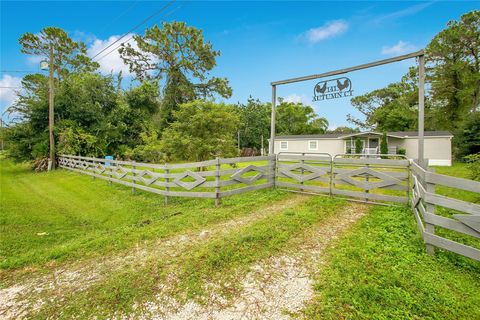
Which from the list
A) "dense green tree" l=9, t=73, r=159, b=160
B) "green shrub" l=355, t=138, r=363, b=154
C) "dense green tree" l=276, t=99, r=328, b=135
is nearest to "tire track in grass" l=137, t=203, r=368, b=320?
"dense green tree" l=9, t=73, r=159, b=160

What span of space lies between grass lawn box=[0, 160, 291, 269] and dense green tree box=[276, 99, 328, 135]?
98.7 feet

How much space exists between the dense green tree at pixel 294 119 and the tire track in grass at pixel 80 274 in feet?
106

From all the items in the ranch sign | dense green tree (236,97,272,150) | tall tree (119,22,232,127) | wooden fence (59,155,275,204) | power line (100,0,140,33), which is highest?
tall tree (119,22,232,127)

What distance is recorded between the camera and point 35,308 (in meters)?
2.09

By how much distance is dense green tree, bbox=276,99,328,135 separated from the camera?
35375 mm

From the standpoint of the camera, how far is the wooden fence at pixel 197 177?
5328 mm

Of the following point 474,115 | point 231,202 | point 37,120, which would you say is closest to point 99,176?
point 231,202

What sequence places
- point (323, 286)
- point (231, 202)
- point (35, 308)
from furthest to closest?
point (231, 202) < point (323, 286) < point (35, 308)

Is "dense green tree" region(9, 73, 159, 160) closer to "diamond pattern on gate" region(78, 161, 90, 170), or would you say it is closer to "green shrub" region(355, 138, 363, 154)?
"diamond pattern on gate" region(78, 161, 90, 170)

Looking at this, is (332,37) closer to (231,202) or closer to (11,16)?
(231,202)

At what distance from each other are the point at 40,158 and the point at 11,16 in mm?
7566

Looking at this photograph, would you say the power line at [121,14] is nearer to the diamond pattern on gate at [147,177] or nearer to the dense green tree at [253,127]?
the diamond pattern on gate at [147,177]

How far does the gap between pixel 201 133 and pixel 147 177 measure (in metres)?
3.09

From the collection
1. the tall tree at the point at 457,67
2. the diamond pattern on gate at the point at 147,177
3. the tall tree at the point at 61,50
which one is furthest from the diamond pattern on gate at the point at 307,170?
the tall tree at the point at 61,50
